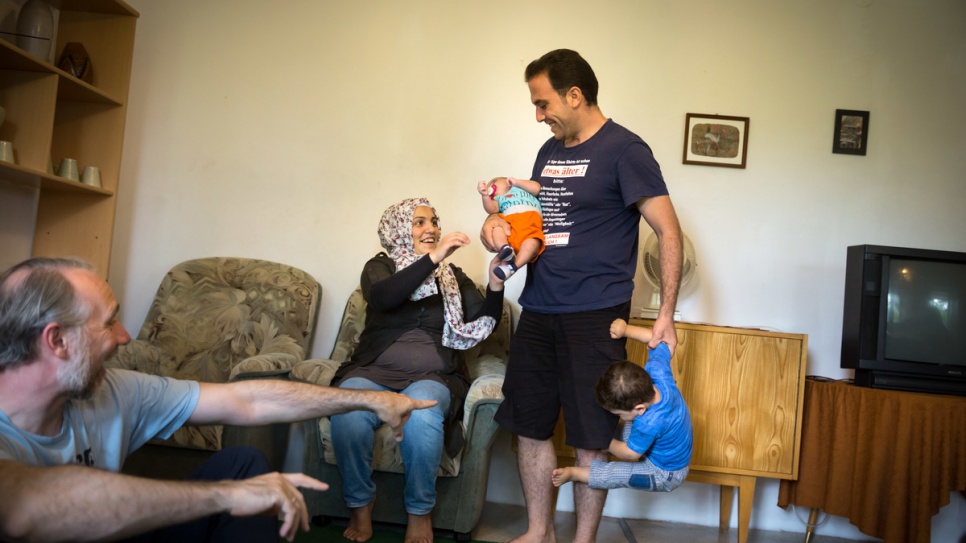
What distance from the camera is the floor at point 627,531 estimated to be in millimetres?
3121

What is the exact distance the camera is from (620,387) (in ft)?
7.41

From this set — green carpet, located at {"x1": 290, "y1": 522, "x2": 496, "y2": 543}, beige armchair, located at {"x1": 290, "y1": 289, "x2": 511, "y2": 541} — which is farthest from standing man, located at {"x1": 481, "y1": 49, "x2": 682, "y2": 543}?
green carpet, located at {"x1": 290, "y1": 522, "x2": 496, "y2": 543}

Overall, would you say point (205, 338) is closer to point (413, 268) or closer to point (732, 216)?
point (413, 268)

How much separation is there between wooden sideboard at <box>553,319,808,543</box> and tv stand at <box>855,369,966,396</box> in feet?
0.97

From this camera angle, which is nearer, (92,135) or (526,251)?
(526,251)

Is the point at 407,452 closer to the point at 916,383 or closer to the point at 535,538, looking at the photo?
the point at 535,538

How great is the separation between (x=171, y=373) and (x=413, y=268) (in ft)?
3.74

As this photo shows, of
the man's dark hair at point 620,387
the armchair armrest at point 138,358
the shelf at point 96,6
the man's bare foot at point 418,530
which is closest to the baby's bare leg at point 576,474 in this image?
the man's dark hair at point 620,387

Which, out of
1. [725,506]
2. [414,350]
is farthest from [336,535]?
[725,506]

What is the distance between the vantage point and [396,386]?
2832 mm

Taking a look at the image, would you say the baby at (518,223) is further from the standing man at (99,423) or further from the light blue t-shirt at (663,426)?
the standing man at (99,423)

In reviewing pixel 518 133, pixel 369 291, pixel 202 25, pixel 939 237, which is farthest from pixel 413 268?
pixel 939 237

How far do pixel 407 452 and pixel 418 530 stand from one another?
0.28 m

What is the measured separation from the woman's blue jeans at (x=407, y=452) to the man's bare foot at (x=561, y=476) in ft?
1.44
